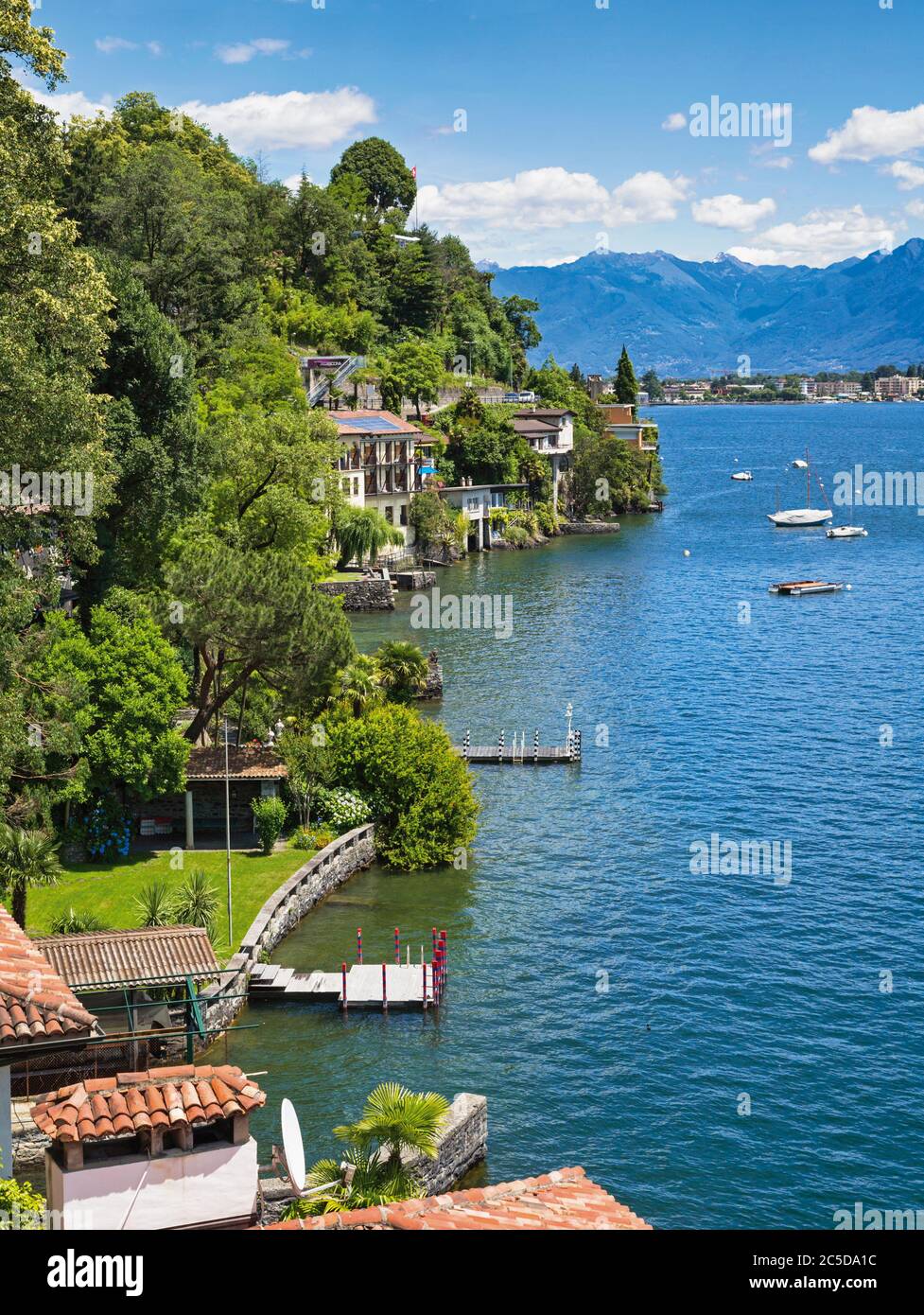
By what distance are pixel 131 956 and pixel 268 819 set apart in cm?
1221

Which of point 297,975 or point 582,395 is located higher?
point 582,395

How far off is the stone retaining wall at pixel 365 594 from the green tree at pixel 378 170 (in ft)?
272

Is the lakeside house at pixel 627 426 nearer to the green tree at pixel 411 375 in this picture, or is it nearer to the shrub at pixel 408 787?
the green tree at pixel 411 375

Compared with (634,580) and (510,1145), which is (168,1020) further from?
(634,580)

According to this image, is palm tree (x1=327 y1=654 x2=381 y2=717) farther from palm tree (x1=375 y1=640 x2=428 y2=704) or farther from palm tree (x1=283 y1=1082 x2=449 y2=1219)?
palm tree (x1=283 y1=1082 x2=449 y2=1219)

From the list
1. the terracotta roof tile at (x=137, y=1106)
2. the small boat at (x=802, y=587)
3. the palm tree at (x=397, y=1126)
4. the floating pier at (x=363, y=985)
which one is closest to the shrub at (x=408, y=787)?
the floating pier at (x=363, y=985)

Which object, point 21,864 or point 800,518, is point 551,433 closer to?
point 800,518

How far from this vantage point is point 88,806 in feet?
131

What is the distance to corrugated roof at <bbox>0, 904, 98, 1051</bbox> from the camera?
40.0 ft

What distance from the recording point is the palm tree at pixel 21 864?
106ft

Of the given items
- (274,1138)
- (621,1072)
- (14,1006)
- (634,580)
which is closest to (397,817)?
(621,1072)
